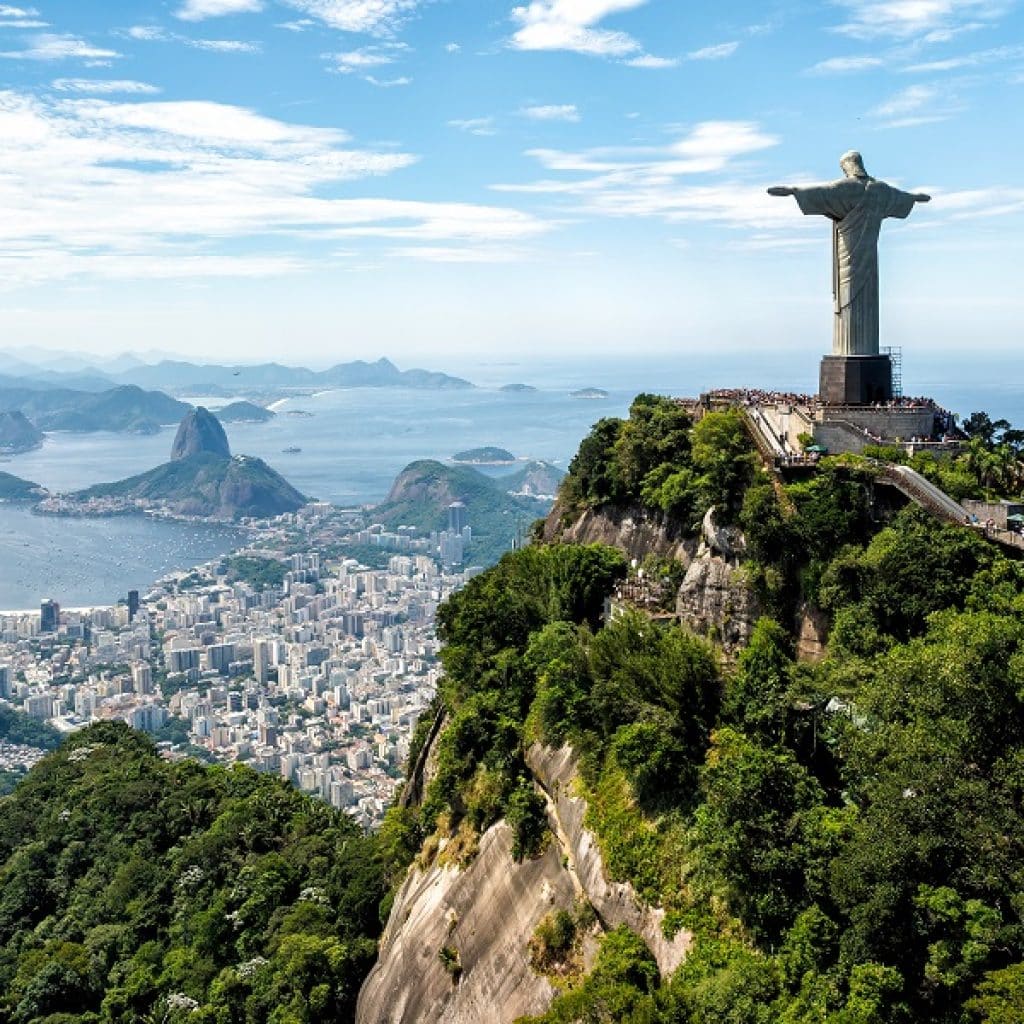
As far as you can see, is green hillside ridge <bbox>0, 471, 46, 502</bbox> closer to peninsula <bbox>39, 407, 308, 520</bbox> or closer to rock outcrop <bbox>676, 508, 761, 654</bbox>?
peninsula <bbox>39, 407, 308, 520</bbox>

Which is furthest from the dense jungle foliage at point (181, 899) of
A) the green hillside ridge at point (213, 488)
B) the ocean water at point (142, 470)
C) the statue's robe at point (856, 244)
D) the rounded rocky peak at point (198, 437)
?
the rounded rocky peak at point (198, 437)

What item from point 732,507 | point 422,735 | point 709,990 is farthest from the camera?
point 422,735

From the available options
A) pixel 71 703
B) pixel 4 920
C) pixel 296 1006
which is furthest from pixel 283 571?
pixel 296 1006

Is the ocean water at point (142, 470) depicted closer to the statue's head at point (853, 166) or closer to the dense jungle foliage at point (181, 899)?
the dense jungle foliage at point (181, 899)

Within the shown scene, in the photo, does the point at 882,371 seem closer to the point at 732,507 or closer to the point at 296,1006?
the point at 732,507

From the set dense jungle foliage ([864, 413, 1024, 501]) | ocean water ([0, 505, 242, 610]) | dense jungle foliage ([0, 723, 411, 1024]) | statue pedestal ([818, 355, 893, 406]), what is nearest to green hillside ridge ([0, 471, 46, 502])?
ocean water ([0, 505, 242, 610])
